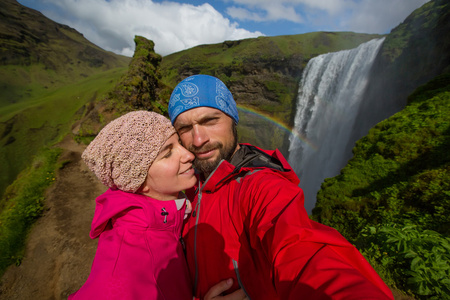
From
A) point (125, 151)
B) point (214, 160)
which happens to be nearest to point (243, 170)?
point (214, 160)

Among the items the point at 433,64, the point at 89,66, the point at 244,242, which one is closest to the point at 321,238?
the point at 244,242

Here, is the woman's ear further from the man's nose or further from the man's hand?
the man's hand

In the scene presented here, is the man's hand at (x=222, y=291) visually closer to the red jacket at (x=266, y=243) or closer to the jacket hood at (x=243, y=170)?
the red jacket at (x=266, y=243)

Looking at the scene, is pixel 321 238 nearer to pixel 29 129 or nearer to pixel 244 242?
pixel 244 242

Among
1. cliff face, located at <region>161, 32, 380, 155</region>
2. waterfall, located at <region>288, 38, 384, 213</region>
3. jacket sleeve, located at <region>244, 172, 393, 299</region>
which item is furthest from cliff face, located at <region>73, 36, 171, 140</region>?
cliff face, located at <region>161, 32, 380, 155</region>

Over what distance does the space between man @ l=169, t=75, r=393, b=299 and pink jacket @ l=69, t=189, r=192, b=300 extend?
23 centimetres

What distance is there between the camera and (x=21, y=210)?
6.53 meters

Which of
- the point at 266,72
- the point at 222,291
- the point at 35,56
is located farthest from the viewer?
the point at 35,56

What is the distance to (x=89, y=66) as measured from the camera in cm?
10294

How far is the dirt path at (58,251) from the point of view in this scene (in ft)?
15.4

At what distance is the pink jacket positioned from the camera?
1074 millimetres

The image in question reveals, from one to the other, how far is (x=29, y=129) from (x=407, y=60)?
57182 mm

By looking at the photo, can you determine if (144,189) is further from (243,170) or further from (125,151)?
(243,170)

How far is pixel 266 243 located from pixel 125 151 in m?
1.27
